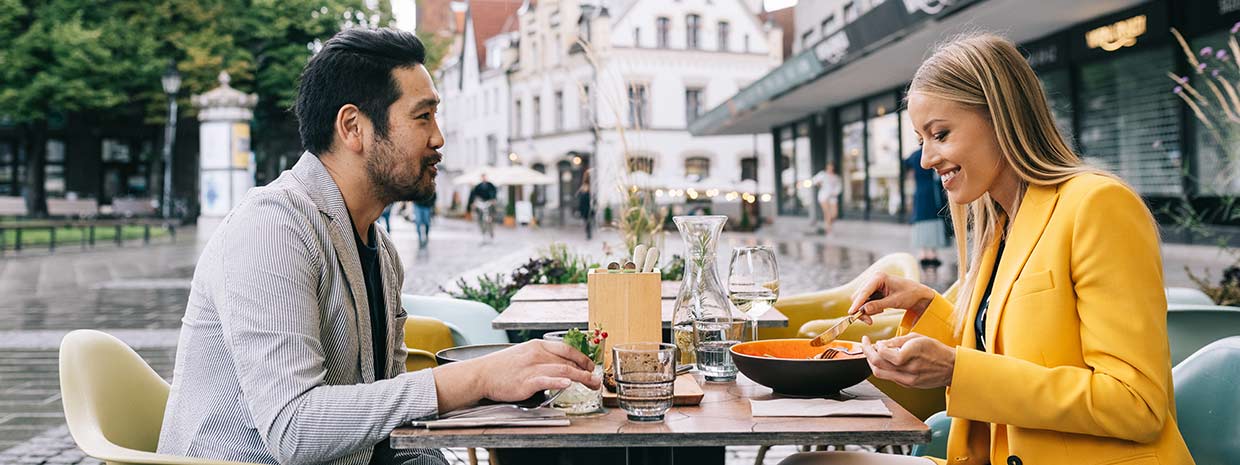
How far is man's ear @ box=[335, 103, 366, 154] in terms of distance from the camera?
1.81 metres

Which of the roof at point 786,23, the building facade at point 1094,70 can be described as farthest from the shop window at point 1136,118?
the roof at point 786,23

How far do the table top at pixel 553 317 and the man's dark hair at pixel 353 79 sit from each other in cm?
107

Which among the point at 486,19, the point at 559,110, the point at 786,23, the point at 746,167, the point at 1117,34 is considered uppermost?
the point at 486,19

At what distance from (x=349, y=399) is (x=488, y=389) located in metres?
0.22

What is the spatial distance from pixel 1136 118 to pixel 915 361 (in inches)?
438

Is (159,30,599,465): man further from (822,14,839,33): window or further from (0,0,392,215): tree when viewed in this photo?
(0,0,392,215): tree

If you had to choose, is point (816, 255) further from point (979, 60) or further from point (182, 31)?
point (182, 31)

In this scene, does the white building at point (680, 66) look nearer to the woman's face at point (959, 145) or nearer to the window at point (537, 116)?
the window at point (537, 116)

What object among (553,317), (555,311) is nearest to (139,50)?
(555,311)

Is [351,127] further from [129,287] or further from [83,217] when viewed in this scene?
[83,217]

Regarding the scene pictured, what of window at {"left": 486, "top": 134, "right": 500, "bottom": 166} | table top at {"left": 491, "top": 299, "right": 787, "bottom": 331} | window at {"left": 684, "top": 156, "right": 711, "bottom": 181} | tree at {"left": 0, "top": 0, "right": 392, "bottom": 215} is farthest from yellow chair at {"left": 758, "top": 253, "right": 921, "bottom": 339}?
window at {"left": 486, "top": 134, "right": 500, "bottom": 166}

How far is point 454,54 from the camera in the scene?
60.3m

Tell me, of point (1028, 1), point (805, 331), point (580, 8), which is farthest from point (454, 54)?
point (805, 331)

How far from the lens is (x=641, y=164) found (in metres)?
5.15
